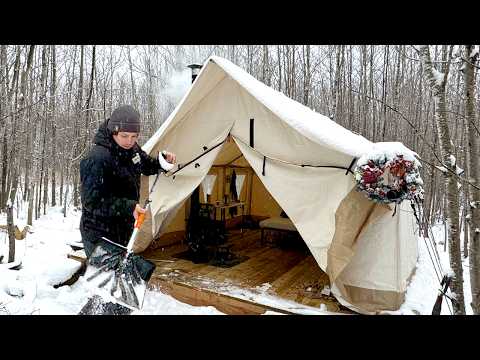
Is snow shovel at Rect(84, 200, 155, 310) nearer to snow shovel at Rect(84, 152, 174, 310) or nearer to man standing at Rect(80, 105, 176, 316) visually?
snow shovel at Rect(84, 152, 174, 310)

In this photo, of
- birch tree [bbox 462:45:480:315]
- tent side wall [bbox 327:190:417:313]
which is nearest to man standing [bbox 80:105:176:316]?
tent side wall [bbox 327:190:417:313]

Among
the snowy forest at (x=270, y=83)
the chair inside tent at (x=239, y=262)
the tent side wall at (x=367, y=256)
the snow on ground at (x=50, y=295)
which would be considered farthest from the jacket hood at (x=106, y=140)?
the snowy forest at (x=270, y=83)

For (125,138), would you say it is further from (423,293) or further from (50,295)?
(423,293)

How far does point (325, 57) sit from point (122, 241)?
940cm

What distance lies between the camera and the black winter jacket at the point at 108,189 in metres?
2.73

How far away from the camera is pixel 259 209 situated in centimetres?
765

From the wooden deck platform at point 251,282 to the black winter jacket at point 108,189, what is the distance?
1.06m

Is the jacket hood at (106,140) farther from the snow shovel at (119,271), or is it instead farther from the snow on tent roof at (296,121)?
the snow on tent roof at (296,121)

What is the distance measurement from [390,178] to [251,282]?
194 centimetres

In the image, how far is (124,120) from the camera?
8.98 ft

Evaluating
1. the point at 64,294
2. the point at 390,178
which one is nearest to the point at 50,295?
the point at 64,294

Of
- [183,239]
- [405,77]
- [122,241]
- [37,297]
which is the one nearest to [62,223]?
[183,239]

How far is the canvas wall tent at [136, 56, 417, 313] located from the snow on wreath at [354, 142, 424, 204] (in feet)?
0.86
